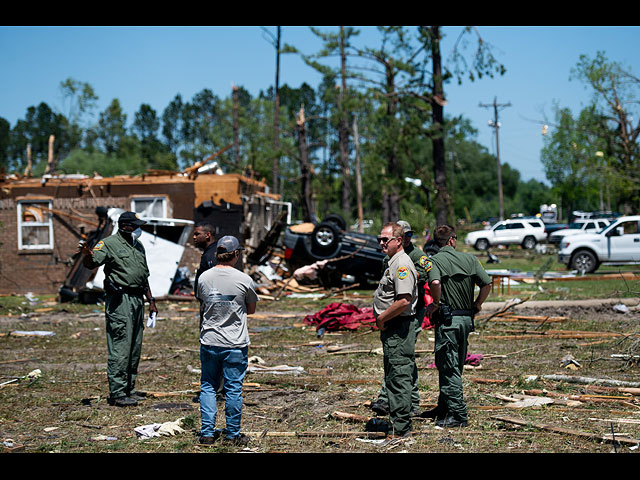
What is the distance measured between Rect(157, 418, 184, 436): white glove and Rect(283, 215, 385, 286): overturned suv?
473 inches

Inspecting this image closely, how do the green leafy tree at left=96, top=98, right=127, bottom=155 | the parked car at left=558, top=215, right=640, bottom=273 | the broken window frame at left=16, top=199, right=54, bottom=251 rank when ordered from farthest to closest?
the green leafy tree at left=96, top=98, right=127, bottom=155, the parked car at left=558, top=215, right=640, bottom=273, the broken window frame at left=16, top=199, right=54, bottom=251

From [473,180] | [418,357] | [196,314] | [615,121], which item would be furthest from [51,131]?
[418,357]

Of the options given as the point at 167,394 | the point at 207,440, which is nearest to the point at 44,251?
the point at 167,394

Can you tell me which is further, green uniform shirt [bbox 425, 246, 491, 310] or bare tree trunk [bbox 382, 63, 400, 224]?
bare tree trunk [bbox 382, 63, 400, 224]

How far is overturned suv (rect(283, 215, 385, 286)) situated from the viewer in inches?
733

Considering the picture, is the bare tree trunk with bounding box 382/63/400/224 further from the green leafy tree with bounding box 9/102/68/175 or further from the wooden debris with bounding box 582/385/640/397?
the green leafy tree with bounding box 9/102/68/175

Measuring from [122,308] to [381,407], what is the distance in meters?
2.99

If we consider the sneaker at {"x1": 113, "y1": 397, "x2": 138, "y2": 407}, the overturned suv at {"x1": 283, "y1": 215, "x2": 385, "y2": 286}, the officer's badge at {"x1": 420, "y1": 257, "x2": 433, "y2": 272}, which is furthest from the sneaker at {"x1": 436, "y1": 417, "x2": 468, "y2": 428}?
the overturned suv at {"x1": 283, "y1": 215, "x2": 385, "y2": 286}

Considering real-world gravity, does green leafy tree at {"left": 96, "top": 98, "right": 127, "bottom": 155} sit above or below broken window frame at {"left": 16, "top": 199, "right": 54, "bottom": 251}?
above

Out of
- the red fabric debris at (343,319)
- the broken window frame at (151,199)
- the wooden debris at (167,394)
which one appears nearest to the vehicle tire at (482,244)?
the broken window frame at (151,199)

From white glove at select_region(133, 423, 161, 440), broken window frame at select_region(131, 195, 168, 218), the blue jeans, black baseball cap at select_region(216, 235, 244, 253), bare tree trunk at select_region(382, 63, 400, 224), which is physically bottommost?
white glove at select_region(133, 423, 161, 440)

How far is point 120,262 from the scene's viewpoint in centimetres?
762

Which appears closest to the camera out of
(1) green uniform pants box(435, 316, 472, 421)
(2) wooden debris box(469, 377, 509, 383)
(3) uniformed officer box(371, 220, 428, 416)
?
(1) green uniform pants box(435, 316, 472, 421)
